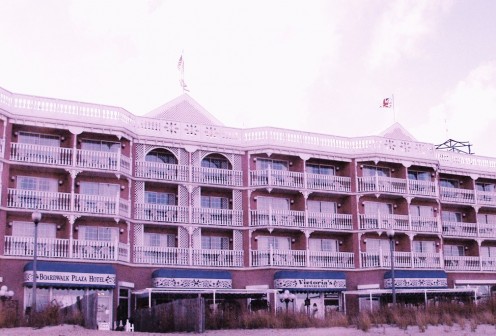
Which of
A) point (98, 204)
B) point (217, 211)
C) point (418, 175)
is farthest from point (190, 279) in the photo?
point (418, 175)

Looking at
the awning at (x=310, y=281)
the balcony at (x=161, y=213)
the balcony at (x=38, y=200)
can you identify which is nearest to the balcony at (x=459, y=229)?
the awning at (x=310, y=281)

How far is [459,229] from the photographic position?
5266 cm

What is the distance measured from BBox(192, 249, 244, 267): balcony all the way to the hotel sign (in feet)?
20.3

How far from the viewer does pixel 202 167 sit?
45.2 m

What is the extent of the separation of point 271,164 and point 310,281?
26.8ft

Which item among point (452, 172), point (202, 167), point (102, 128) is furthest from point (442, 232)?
point (102, 128)

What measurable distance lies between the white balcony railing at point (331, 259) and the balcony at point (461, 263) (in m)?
7.88

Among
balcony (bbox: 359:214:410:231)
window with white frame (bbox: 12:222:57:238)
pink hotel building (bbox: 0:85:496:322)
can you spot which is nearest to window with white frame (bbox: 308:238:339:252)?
pink hotel building (bbox: 0:85:496:322)

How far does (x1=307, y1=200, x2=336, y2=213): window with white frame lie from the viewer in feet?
159

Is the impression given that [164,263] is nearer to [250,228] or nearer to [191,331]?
[250,228]

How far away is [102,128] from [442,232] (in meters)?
24.8

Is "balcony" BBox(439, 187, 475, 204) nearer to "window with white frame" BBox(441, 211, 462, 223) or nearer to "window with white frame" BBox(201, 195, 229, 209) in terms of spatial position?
"window with white frame" BBox(441, 211, 462, 223)

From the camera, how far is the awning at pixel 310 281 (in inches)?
1708

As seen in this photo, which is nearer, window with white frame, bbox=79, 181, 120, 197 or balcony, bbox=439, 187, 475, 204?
window with white frame, bbox=79, 181, 120, 197
